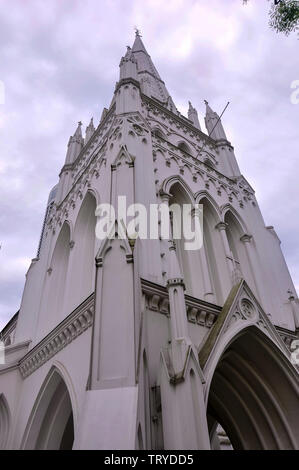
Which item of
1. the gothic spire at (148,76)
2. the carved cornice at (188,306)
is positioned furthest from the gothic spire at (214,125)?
the carved cornice at (188,306)

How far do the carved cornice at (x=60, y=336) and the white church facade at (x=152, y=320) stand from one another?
54 millimetres

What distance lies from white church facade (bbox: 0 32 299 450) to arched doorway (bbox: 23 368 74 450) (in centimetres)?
3

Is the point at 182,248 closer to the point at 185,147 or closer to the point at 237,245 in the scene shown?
the point at 237,245

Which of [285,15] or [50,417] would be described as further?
[50,417]

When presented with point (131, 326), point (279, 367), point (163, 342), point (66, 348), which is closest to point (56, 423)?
point (66, 348)

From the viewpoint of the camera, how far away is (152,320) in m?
7.34

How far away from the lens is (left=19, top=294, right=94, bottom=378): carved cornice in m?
8.19

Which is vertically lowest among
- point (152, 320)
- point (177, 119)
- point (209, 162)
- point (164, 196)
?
point (152, 320)

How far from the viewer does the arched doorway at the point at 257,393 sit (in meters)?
8.90

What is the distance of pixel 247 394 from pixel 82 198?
9508 mm

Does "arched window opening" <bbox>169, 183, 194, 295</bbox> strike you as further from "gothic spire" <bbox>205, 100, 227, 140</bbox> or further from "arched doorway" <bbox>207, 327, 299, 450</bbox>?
"gothic spire" <bbox>205, 100, 227, 140</bbox>

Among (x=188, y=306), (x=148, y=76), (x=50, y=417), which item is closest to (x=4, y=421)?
(x=50, y=417)

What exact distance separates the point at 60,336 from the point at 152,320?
10.6ft
